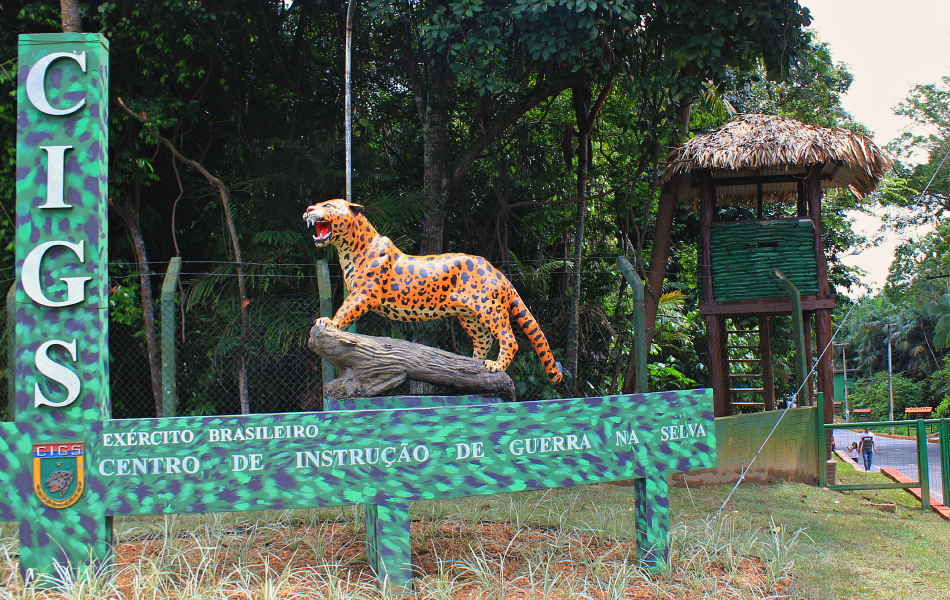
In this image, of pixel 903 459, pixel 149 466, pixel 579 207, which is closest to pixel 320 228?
pixel 149 466

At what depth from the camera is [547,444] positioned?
3.77m

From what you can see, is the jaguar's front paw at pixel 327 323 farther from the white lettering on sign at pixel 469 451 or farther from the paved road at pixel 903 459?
the paved road at pixel 903 459

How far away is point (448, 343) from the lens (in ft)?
25.3

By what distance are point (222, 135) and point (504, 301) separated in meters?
5.05

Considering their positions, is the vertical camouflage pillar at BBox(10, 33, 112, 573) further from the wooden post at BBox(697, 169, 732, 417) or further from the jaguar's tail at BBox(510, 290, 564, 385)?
the wooden post at BBox(697, 169, 732, 417)

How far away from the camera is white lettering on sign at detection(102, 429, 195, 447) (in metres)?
3.38

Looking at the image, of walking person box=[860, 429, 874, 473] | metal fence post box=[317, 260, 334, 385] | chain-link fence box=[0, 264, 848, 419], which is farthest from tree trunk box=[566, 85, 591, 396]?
walking person box=[860, 429, 874, 473]

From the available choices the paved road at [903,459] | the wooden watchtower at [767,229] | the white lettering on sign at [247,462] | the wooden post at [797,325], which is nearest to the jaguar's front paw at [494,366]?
the white lettering on sign at [247,462]

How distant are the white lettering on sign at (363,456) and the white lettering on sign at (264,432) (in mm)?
105

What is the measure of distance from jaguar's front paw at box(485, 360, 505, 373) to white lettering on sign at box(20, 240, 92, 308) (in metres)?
2.59

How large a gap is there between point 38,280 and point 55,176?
1.73ft

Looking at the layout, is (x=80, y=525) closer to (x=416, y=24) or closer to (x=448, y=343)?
(x=448, y=343)

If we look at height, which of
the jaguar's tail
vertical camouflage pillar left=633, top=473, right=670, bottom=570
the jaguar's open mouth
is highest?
the jaguar's open mouth

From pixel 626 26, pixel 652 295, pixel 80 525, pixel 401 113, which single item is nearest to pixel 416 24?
pixel 401 113
